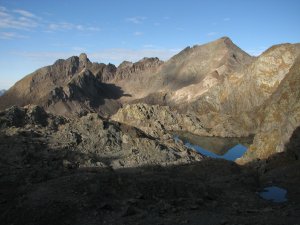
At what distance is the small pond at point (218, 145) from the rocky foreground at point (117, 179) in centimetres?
2396

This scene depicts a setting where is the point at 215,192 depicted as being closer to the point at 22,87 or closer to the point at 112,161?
the point at 112,161

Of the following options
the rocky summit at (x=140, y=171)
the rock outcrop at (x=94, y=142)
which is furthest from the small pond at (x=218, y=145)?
the rock outcrop at (x=94, y=142)

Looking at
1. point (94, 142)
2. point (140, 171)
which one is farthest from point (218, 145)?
point (140, 171)

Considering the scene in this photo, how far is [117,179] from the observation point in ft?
96.2

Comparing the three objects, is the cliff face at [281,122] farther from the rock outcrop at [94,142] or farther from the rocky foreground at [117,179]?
the rock outcrop at [94,142]

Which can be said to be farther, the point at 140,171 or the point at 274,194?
the point at 140,171

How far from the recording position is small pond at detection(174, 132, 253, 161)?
85750 mm

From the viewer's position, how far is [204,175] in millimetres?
43688

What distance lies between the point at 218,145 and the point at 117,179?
73.5 metres

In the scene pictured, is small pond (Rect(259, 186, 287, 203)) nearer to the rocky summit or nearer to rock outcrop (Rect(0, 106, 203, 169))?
the rocky summit

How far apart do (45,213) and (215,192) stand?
1470cm

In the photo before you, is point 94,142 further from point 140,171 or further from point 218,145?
point 218,145

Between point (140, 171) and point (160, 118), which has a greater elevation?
point (160, 118)

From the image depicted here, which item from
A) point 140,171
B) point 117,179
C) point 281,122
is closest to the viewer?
point 117,179
